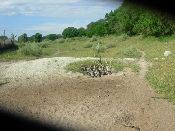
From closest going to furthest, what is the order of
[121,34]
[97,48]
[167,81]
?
[121,34], [97,48], [167,81]

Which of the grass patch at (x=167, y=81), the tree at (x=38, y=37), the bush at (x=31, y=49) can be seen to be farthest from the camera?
the grass patch at (x=167, y=81)

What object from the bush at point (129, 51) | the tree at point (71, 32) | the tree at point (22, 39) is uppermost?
the tree at point (71, 32)

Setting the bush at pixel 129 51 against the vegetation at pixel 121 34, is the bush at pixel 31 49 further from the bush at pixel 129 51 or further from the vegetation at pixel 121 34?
the bush at pixel 129 51

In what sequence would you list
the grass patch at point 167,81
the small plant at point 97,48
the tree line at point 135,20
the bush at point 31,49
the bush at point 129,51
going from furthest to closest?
1. the grass patch at point 167,81
2. the small plant at point 97,48
3. the bush at point 129,51
4. the bush at point 31,49
5. the tree line at point 135,20

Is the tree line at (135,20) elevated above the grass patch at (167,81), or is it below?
above

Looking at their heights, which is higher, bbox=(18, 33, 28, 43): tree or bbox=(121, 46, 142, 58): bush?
bbox=(18, 33, 28, 43): tree

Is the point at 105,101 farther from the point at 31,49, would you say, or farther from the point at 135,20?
the point at 135,20

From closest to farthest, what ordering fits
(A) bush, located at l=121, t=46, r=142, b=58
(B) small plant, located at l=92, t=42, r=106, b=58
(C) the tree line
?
1. (C) the tree line
2. (A) bush, located at l=121, t=46, r=142, b=58
3. (B) small plant, located at l=92, t=42, r=106, b=58

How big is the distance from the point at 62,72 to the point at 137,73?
1.86ft

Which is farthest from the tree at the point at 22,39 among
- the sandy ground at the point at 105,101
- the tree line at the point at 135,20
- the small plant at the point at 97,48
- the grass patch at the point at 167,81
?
the grass patch at the point at 167,81

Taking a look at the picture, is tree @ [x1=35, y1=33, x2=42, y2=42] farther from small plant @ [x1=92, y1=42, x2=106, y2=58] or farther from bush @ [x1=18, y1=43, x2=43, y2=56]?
small plant @ [x1=92, y1=42, x2=106, y2=58]

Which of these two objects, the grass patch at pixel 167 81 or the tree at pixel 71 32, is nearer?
the tree at pixel 71 32

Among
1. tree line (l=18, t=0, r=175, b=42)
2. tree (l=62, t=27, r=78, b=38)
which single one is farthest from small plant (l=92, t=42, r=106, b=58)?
tree (l=62, t=27, r=78, b=38)

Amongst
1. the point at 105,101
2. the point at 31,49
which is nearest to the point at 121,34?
the point at 31,49
